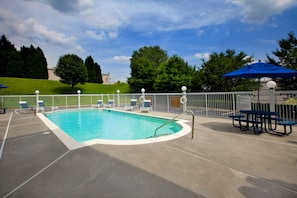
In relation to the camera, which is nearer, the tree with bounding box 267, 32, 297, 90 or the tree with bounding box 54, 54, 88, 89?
the tree with bounding box 267, 32, 297, 90

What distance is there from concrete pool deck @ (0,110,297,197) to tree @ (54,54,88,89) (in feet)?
78.2

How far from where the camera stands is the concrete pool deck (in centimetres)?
215

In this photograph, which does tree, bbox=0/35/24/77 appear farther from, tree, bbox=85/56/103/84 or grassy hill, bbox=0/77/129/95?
tree, bbox=85/56/103/84

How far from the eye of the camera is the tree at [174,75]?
17.2 meters

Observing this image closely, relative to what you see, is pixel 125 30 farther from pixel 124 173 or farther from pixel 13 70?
pixel 13 70

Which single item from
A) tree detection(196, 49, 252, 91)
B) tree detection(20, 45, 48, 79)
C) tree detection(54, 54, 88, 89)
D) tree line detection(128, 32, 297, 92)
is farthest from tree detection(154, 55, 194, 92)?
tree detection(20, 45, 48, 79)

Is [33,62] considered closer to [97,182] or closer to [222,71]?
[222,71]

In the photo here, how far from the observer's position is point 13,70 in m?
29.3

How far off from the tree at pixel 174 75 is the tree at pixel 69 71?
14804mm

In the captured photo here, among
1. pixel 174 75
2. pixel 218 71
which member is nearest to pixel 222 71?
pixel 218 71

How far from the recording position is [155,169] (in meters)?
2.73

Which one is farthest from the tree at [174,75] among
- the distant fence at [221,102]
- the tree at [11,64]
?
the tree at [11,64]

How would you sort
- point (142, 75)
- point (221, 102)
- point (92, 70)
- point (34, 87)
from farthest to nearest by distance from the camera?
point (92, 70) → point (34, 87) → point (142, 75) → point (221, 102)

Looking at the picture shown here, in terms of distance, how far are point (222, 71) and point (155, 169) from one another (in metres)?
12.4
